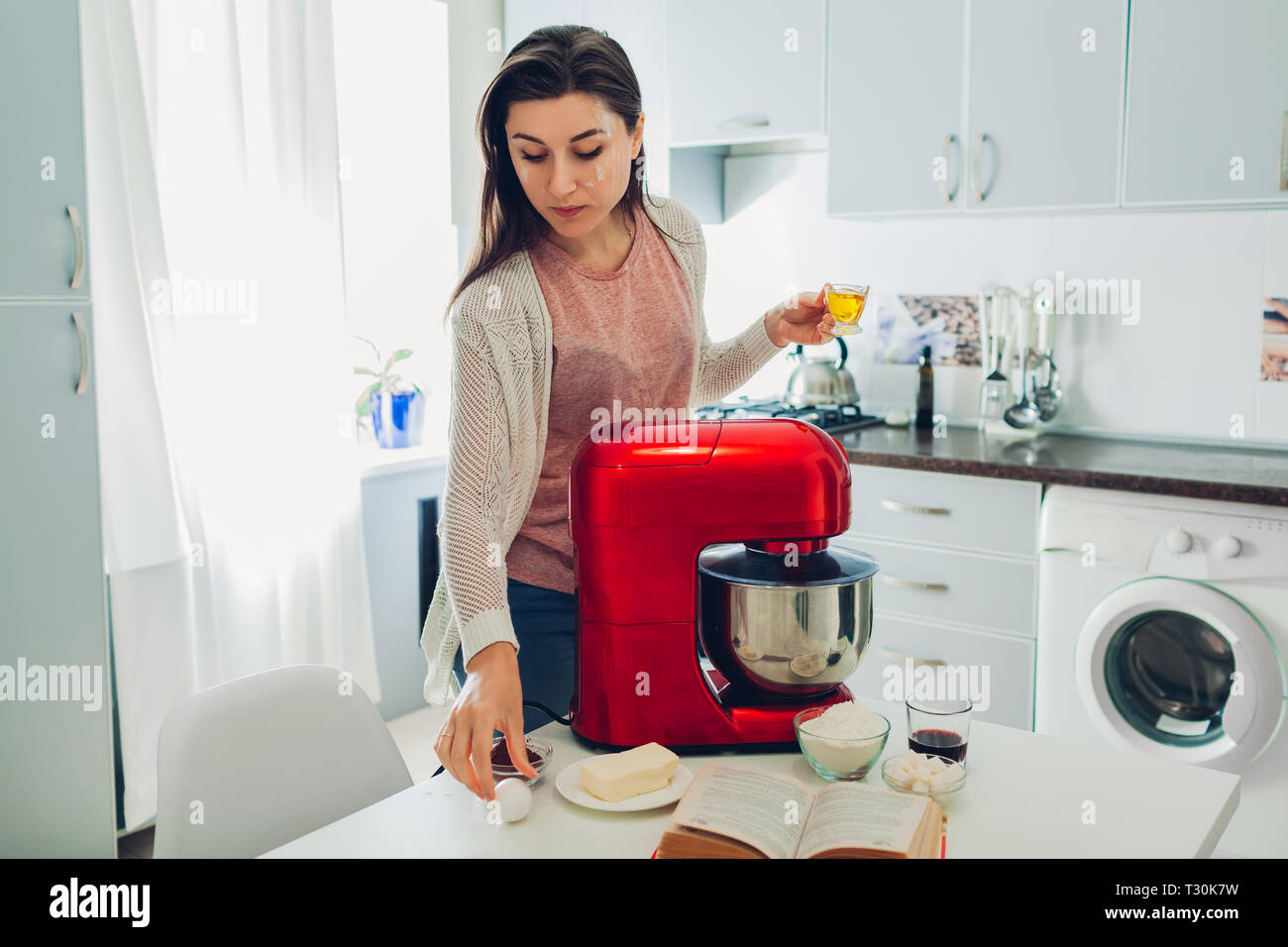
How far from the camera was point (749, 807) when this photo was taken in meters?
0.89

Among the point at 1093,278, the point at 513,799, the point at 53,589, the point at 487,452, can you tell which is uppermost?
the point at 1093,278

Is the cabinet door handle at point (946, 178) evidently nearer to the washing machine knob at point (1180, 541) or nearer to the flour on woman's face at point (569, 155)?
the washing machine knob at point (1180, 541)

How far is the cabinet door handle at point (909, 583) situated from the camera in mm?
2581

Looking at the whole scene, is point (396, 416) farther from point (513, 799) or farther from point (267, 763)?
point (513, 799)

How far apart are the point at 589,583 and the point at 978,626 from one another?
1.70 metres

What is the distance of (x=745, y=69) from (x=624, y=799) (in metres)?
2.51

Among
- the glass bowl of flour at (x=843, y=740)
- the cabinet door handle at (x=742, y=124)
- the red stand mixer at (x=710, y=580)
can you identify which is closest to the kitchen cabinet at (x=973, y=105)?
the cabinet door handle at (x=742, y=124)

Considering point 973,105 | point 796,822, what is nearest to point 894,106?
point 973,105

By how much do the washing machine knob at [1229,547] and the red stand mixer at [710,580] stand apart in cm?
142

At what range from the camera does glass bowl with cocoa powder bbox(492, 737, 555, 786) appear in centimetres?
102

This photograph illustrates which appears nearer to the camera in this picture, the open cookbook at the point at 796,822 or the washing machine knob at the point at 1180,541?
the open cookbook at the point at 796,822

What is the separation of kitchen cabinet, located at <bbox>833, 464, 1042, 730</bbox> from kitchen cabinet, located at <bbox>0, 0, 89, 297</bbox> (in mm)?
1742

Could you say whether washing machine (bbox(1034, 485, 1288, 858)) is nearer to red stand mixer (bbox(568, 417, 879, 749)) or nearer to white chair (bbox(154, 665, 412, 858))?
red stand mixer (bbox(568, 417, 879, 749))
